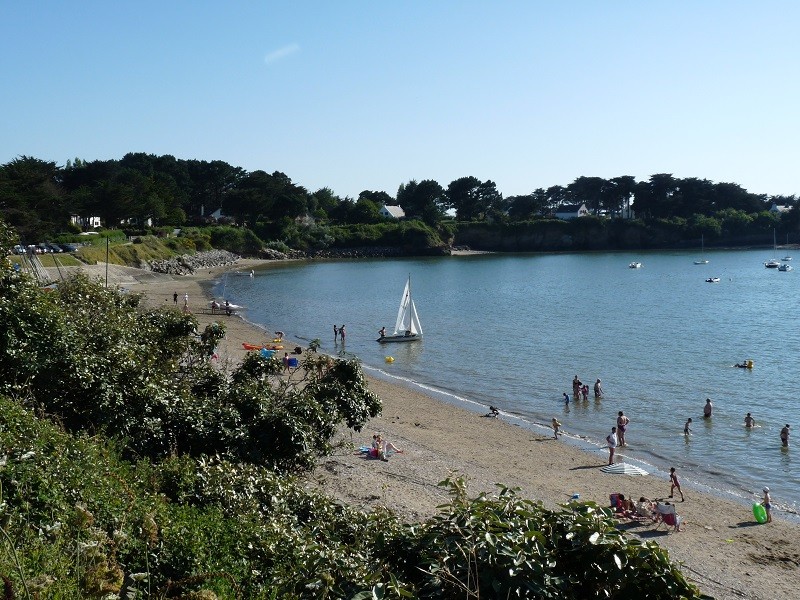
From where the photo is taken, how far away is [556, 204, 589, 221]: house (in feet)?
596

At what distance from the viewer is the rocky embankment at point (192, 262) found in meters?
87.7

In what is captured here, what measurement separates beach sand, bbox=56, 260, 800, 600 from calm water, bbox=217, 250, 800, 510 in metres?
2.14

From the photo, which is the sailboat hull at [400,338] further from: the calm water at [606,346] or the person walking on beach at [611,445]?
the person walking on beach at [611,445]

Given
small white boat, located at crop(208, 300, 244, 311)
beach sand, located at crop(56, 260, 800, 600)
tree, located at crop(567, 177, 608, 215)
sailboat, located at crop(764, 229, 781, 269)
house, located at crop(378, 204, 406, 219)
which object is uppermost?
tree, located at crop(567, 177, 608, 215)

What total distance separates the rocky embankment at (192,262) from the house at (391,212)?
45.8 meters

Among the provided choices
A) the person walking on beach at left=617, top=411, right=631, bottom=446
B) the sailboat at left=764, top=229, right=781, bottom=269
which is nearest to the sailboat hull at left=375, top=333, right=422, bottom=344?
the person walking on beach at left=617, top=411, right=631, bottom=446

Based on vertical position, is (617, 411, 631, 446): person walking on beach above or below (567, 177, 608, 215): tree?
below

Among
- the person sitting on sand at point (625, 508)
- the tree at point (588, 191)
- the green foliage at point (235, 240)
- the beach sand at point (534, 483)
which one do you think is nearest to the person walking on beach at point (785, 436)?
the beach sand at point (534, 483)

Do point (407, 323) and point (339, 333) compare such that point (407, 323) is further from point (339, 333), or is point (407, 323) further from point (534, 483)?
point (534, 483)

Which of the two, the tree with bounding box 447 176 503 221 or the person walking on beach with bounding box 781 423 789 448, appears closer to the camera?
the person walking on beach with bounding box 781 423 789 448

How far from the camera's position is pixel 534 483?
21469 millimetres

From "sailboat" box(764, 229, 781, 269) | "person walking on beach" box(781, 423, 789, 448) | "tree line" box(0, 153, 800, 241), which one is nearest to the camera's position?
"person walking on beach" box(781, 423, 789, 448)

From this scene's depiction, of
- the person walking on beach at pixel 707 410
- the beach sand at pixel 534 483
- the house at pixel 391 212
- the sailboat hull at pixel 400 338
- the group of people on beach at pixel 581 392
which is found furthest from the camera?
the house at pixel 391 212

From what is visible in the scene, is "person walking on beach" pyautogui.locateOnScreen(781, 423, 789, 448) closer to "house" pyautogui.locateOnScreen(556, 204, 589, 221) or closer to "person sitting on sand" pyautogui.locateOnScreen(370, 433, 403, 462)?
"person sitting on sand" pyautogui.locateOnScreen(370, 433, 403, 462)
